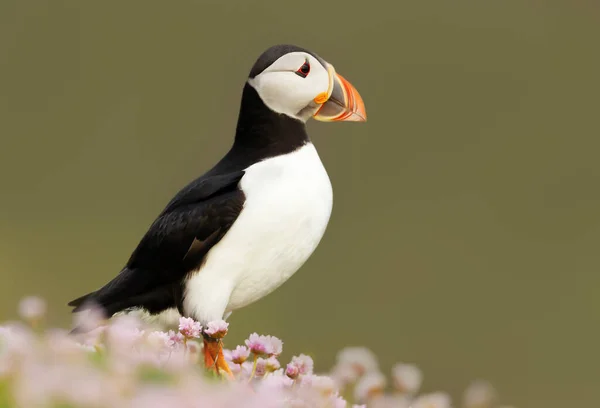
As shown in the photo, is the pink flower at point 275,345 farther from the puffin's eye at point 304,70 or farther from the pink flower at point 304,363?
the puffin's eye at point 304,70

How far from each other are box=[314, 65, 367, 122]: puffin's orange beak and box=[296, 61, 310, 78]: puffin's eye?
20 cm

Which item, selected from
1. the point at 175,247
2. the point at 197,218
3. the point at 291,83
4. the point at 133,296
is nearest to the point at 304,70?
the point at 291,83

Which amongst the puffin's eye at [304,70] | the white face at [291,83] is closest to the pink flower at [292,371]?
the white face at [291,83]

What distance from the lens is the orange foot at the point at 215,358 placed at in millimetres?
5672

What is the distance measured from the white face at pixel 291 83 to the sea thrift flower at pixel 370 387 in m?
2.83

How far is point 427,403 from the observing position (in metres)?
4.12

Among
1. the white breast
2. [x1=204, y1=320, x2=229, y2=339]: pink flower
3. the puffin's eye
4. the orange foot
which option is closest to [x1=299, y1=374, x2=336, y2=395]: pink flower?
[x1=204, y1=320, x2=229, y2=339]: pink flower

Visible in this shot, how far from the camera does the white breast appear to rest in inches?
241

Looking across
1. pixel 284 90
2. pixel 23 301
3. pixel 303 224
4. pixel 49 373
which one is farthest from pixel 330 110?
pixel 49 373

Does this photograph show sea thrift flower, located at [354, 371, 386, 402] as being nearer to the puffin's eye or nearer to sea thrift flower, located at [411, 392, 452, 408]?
sea thrift flower, located at [411, 392, 452, 408]

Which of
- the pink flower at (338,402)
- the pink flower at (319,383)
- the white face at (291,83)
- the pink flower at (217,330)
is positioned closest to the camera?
the pink flower at (319,383)

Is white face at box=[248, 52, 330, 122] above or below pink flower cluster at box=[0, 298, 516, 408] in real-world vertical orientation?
above

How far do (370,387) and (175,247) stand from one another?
2554mm

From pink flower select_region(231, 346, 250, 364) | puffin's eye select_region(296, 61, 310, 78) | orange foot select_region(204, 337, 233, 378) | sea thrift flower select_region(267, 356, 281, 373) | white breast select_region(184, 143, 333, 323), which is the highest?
puffin's eye select_region(296, 61, 310, 78)
